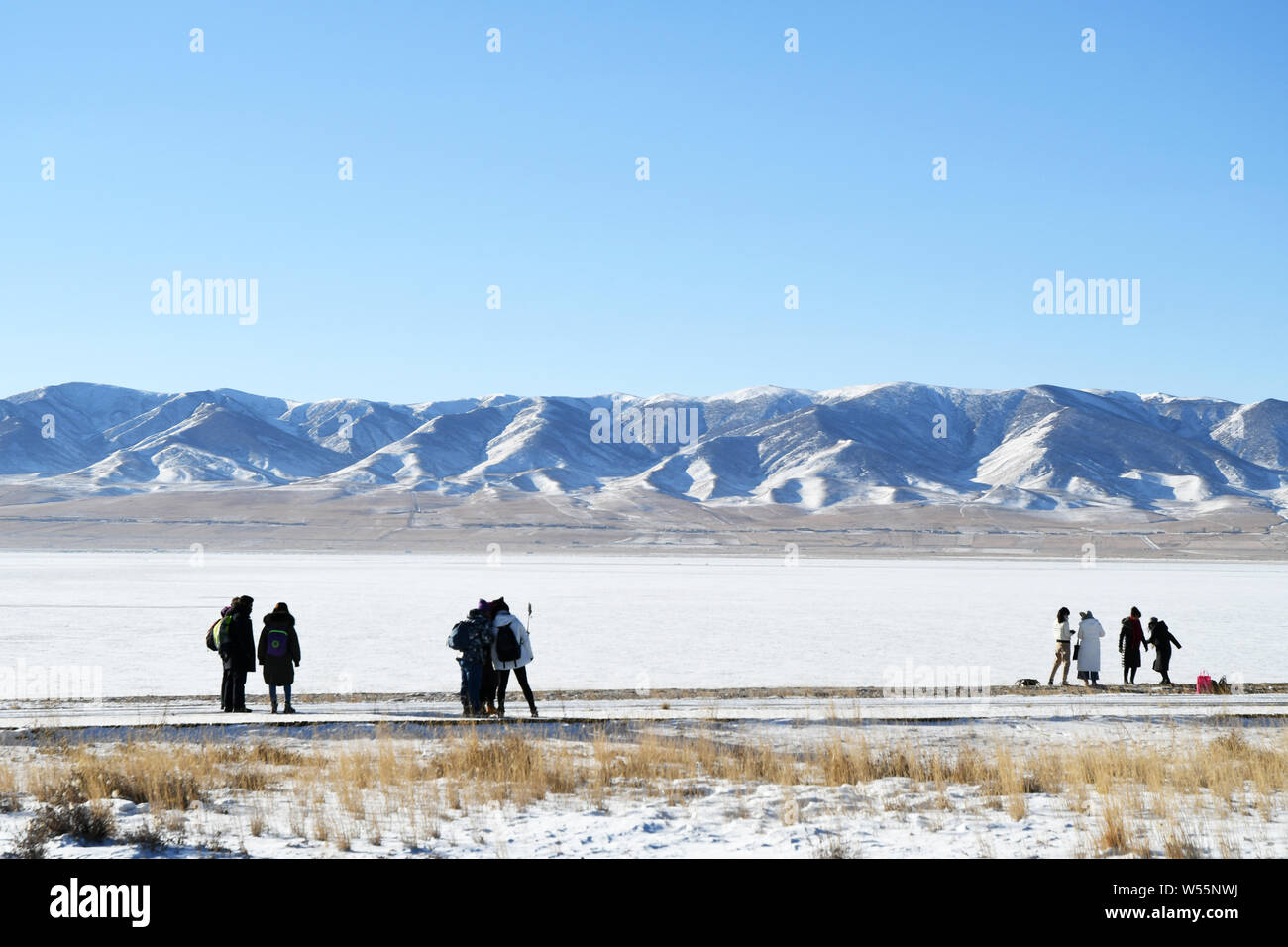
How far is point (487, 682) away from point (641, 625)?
618 inches

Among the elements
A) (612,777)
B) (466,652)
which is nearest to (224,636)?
Answer: (466,652)

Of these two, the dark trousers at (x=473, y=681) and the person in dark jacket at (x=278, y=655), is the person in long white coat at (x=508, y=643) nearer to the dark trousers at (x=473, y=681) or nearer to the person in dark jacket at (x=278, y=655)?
the dark trousers at (x=473, y=681)

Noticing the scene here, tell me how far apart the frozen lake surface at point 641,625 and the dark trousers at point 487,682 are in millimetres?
4247

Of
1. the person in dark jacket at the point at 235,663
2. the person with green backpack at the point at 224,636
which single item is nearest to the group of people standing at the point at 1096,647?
the person in dark jacket at the point at 235,663

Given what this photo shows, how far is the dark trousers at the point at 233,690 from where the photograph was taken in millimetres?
13109

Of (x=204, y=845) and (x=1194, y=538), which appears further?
(x=1194, y=538)

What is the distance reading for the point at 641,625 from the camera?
28.0m

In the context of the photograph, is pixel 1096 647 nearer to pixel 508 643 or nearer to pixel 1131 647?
pixel 1131 647
